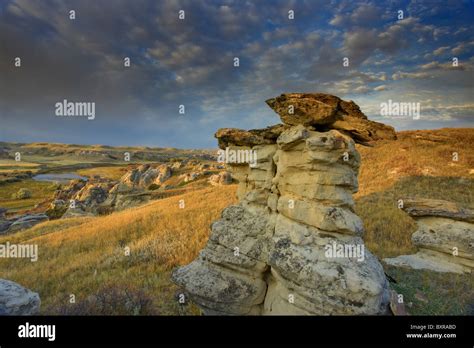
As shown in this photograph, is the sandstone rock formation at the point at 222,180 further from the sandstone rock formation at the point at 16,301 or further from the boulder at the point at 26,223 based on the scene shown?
the sandstone rock formation at the point at 16,301

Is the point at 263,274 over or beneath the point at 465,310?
over

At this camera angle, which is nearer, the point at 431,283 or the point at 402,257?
the point at 431,283

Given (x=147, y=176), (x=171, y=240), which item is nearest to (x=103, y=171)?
(x=147, y=176)

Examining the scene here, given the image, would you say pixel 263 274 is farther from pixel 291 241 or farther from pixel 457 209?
pixel 457 209

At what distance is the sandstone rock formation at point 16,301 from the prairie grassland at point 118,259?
4.11ft

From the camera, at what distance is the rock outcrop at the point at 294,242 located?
217 inches

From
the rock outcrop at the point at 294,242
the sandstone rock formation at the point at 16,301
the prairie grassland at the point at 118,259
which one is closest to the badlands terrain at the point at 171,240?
the prairie grassland at the point at 118,259

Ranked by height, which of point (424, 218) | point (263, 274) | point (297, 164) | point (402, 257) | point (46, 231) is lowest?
point (46, 231)

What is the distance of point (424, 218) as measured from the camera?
1087 centimetres

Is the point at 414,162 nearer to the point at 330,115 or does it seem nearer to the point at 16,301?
the point at 330,115

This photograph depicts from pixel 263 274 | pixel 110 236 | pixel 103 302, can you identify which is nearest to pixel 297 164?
pixel 263 274

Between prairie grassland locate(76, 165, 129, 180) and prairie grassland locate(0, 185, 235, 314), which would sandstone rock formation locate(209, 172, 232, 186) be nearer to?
prairie grassland locate(0, 185, 235, 314)

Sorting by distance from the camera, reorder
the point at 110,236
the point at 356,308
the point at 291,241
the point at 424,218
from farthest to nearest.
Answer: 1. the point at 110,236
2. the point at 424,218
3. the point at 291,241
4. the point at 356,308
